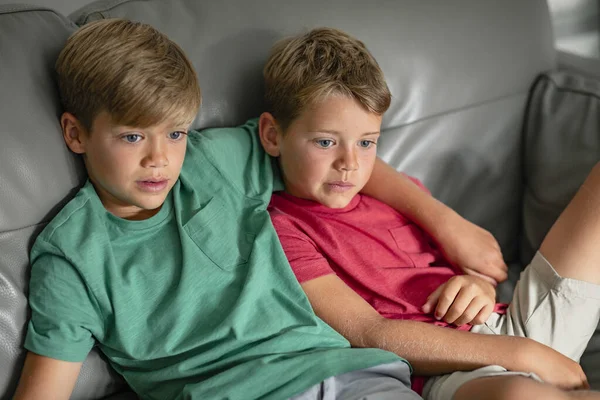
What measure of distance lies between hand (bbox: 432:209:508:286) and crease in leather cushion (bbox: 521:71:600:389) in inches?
8.3

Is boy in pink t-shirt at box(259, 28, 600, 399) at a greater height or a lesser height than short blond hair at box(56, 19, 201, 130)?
lesser

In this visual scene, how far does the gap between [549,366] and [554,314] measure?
0.14 m

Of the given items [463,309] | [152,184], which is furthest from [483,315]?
[152,184]

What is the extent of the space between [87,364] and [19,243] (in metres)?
0.22

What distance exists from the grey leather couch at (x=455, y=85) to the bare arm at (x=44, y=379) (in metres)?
0.12

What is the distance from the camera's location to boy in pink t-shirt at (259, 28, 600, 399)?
3.95 ft

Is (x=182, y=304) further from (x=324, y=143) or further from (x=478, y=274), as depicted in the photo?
(x=478, y=274)

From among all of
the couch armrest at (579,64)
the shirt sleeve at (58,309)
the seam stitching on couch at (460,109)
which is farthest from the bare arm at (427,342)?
the couch armrest at (579,64)

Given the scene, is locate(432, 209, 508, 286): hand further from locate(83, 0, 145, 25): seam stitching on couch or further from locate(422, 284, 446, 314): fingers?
locate(83, 0, 145, 25): seam stitching on couch

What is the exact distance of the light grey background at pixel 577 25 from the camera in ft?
9.20

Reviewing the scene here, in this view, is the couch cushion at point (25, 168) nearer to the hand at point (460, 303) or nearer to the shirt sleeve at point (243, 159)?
the shirt sleeve at point (243, 159)

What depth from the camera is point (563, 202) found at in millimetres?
1522

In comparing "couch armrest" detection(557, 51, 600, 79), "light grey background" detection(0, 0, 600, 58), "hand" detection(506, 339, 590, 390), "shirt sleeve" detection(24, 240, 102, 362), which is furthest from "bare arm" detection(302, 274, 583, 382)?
"light grey background" detection(0, 0, 600, 58)

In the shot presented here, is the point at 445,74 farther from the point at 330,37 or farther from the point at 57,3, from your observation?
the point at 57,3
